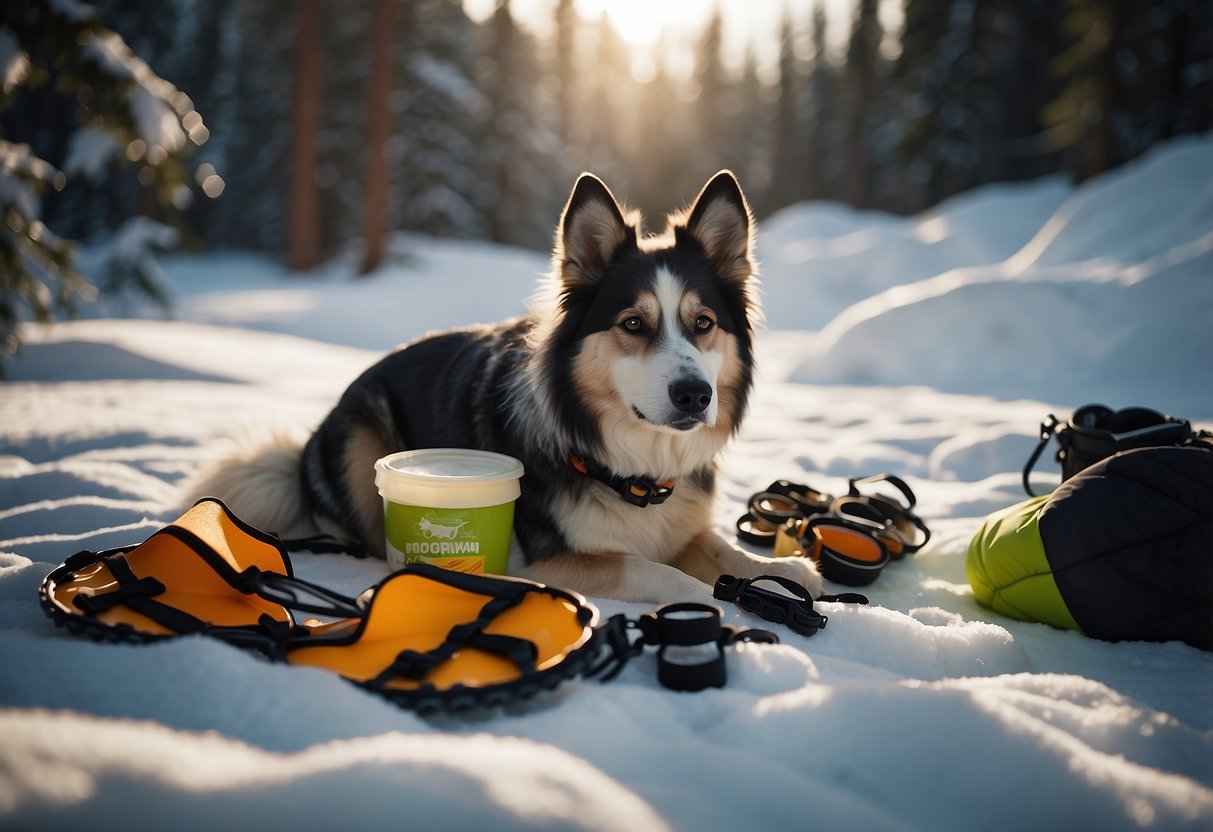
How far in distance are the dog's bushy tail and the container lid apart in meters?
0.99

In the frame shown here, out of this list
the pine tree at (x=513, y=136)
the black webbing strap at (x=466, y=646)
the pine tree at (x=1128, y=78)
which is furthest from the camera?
the pine tree at (x=513, y=136)

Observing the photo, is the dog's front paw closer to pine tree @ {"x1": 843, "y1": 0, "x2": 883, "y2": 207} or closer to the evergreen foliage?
the evergreen foliage

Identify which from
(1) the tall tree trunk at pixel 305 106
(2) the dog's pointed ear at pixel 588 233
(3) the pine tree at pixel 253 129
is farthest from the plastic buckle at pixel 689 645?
(3) the pine tree at pixel 253 129

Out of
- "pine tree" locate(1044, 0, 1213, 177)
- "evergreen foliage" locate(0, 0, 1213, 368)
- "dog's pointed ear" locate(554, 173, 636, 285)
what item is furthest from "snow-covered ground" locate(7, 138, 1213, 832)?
"pine tree" locate(1044, 0, 1213, 177)

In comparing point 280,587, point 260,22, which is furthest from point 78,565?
point 260,22

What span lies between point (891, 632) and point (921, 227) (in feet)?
52.2

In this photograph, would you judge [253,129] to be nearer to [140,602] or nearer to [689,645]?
[140,602]

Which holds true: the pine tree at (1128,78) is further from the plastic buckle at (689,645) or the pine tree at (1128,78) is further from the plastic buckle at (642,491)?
the plastic buckle at (689,645)

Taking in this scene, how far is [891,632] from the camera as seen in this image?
6.75 ft

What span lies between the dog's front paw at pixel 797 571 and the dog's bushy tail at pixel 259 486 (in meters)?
2.00

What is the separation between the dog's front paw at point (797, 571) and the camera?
8.18ft

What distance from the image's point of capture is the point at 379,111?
1231 cm

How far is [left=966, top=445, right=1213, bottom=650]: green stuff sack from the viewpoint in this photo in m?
2.06

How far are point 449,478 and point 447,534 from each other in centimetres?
19
